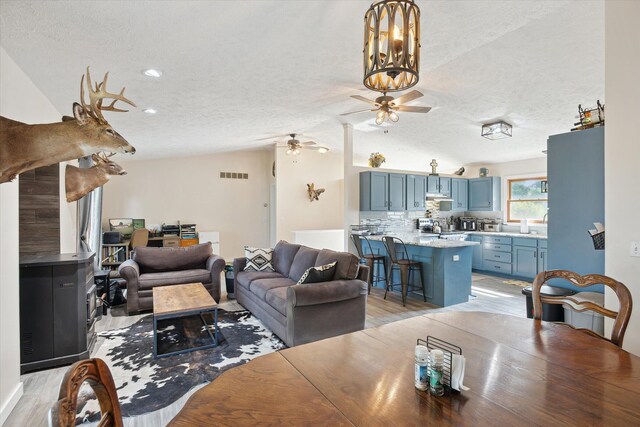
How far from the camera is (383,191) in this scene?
6.27 m

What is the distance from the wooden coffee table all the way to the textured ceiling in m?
2.11

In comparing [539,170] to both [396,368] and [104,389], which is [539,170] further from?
[104,389]

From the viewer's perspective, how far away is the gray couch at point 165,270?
4379mm

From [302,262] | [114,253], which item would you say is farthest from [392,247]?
[114,253]

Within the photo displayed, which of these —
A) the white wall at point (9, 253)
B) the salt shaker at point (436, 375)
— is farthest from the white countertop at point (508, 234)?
the white wall at point (9, 253)

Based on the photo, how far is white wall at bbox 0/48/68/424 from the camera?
2164 mm

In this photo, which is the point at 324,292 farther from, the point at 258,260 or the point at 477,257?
the point at 477,257

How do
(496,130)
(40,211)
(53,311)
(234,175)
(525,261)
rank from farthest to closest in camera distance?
(234,175), (525,261), (496,130), (40,211), (53,311)

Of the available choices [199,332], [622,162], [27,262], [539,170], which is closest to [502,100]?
[622,162]

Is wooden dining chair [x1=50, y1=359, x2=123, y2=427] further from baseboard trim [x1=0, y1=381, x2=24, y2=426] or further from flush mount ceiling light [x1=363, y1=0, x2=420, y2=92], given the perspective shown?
baseboard trim [x1=0, y1=381, x2=24, y2=426]

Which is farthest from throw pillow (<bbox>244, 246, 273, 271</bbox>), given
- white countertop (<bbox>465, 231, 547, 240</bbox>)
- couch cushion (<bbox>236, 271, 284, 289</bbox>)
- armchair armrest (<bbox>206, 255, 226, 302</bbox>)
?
white countertop (<bbox>465, 231, 547, 240</bbox>)

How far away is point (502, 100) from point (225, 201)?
614 cm

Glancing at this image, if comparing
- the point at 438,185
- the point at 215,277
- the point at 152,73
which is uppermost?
the point at 152,73

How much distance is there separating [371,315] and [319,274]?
135 centimetres
